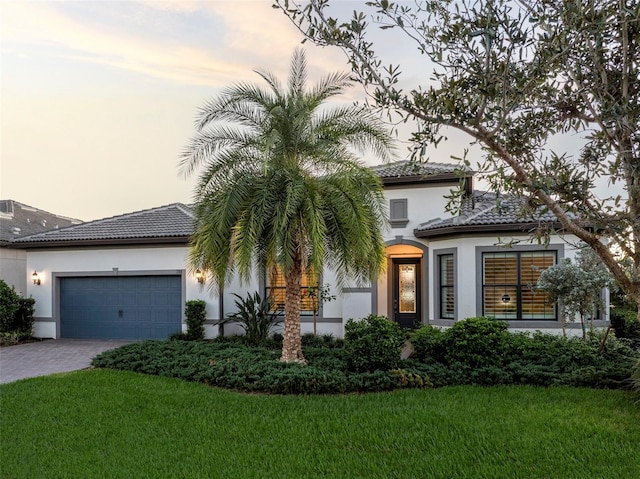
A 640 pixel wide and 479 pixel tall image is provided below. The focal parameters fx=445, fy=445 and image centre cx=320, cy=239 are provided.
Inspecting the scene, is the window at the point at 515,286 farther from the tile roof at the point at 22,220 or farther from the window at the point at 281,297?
the tile roof at the point at 22,220

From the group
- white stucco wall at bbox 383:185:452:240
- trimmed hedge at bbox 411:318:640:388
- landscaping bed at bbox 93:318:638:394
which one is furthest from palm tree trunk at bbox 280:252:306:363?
white stucco wall at bbox 383:185:452:240

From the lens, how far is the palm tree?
860 cm

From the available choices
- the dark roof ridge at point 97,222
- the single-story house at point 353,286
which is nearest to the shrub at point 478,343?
the single-story house at point 353,286

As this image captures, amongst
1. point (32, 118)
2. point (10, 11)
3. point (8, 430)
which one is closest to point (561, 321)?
point (8, 430)

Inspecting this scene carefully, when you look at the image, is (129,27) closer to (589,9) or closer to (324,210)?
(324,210)

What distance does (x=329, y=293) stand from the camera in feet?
45.0

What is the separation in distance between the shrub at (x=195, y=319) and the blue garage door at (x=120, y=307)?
793 mm

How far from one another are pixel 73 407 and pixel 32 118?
823cm

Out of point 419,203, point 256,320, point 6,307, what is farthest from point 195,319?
point 419,203

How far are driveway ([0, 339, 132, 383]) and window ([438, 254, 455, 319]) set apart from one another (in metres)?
9.47

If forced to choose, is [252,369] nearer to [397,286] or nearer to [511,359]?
[511,359]

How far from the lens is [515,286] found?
1205 centimetres

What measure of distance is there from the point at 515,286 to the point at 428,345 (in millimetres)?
4002

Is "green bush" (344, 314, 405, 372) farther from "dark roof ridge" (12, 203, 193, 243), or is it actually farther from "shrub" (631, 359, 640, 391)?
"dark roof ridge" (12, 203, 193, 243)
